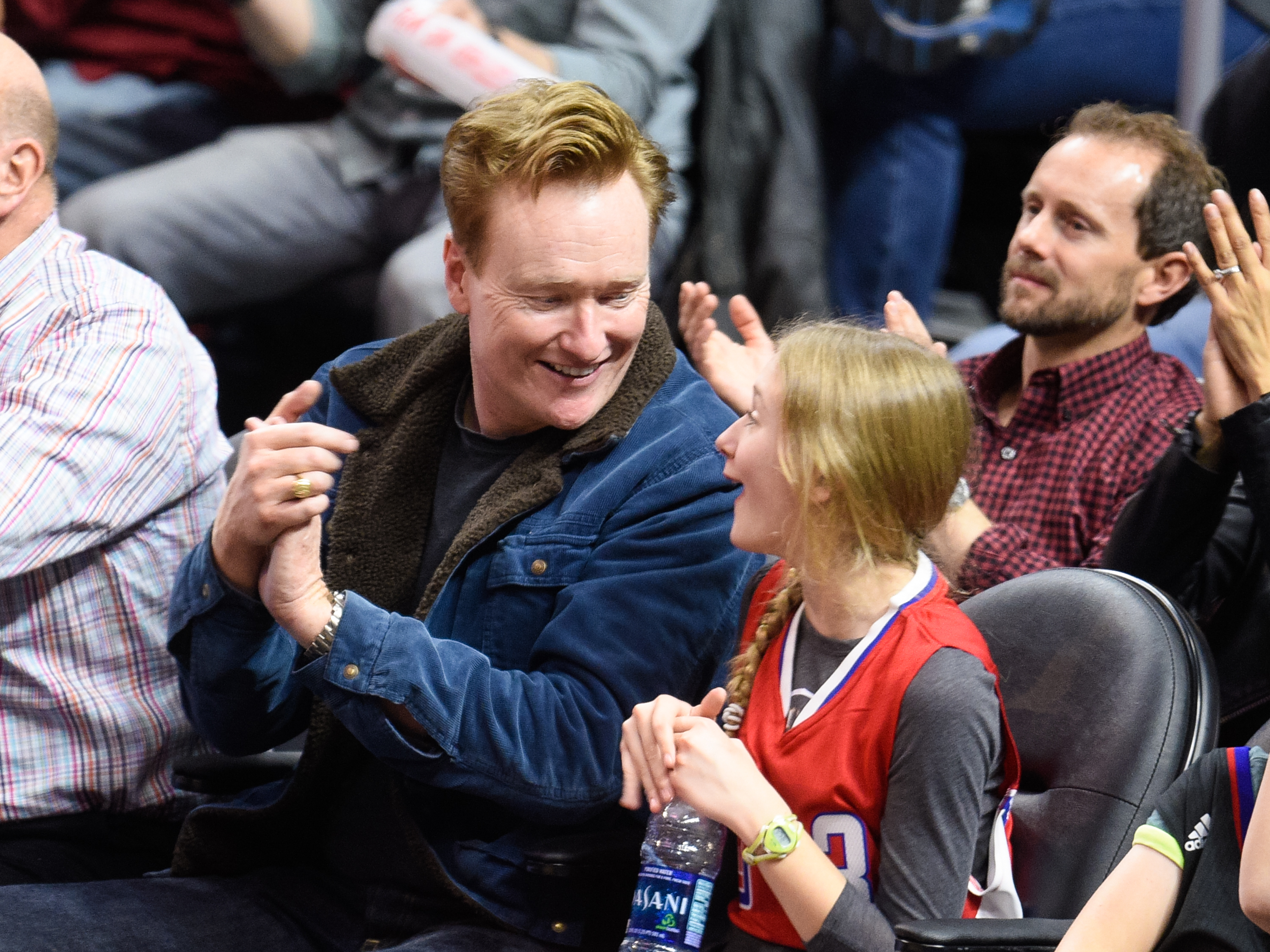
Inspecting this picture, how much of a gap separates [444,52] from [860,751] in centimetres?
198

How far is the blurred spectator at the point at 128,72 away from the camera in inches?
123

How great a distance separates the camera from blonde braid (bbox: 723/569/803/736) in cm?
138

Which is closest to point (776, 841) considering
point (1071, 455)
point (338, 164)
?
point (1071, 455)

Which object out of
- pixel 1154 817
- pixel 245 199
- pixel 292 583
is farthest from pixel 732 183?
pixel 1154 817

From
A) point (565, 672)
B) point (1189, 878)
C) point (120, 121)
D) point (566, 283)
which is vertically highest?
point (566, 283)

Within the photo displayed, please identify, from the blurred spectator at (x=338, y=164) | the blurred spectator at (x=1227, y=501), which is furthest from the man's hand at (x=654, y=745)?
the blurred spectator at (x=338, y=164)

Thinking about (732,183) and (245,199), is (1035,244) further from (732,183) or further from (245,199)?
(245,199)

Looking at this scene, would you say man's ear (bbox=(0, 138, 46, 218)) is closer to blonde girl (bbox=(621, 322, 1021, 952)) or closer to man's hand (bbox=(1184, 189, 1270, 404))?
blonde girl (bbox=(621, 322, 1021, 952))

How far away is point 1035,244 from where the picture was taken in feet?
7.04

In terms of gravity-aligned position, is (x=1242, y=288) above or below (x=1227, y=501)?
above

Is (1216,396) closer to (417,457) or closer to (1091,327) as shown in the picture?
(1091,327)

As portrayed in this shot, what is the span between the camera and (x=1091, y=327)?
214cm

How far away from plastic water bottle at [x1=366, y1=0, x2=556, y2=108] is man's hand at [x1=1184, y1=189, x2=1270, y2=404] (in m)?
1.51

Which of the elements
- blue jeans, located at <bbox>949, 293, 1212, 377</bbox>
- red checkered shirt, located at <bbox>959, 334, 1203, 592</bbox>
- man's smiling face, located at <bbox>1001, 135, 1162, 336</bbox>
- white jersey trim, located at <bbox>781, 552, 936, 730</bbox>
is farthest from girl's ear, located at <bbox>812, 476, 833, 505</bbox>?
Answer: blue jeans, located at <bbox>949, 293, 1212, 377</bbox>
